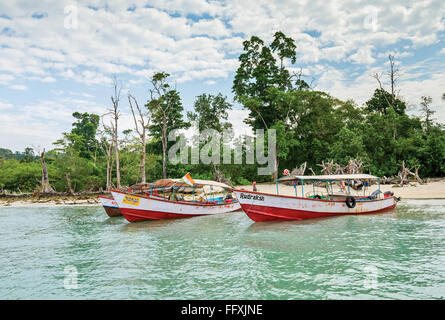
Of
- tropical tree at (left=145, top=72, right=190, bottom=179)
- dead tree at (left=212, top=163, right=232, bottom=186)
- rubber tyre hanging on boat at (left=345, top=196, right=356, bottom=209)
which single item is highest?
tropical tree at (left=145, top=72, right=190, bottom=179)

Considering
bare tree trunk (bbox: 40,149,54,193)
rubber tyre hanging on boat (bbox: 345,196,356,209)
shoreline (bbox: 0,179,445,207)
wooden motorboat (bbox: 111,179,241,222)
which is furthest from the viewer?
bare tree trunk (bbox: 40,149,54,193)

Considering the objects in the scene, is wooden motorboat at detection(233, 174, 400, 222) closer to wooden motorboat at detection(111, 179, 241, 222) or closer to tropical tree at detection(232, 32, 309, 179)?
wooden motorboat at detection(111, 179, 241, 222)

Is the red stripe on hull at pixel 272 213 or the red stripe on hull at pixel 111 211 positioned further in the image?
the red stripe on hull at pixel 111 211

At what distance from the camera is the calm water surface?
6781 millimetres

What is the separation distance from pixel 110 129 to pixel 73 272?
30.3 metres

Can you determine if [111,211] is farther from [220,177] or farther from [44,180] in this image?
[44,180]

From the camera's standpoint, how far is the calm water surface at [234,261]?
22.2 ft

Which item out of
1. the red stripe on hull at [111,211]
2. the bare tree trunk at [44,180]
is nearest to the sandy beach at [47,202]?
the bare tree trunk at [44,180]

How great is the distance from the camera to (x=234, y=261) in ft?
29.2

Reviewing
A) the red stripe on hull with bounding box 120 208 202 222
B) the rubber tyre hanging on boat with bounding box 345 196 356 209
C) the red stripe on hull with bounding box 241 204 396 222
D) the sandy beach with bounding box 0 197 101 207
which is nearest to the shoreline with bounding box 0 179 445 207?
the sandy beach with bounding box 0 197 101 207

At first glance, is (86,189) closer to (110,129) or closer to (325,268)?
(110,129)

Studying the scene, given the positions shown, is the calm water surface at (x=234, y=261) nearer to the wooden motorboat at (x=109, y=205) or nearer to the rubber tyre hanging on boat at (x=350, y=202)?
the rubber tyre hanging on boat at (x=350, y=202)
